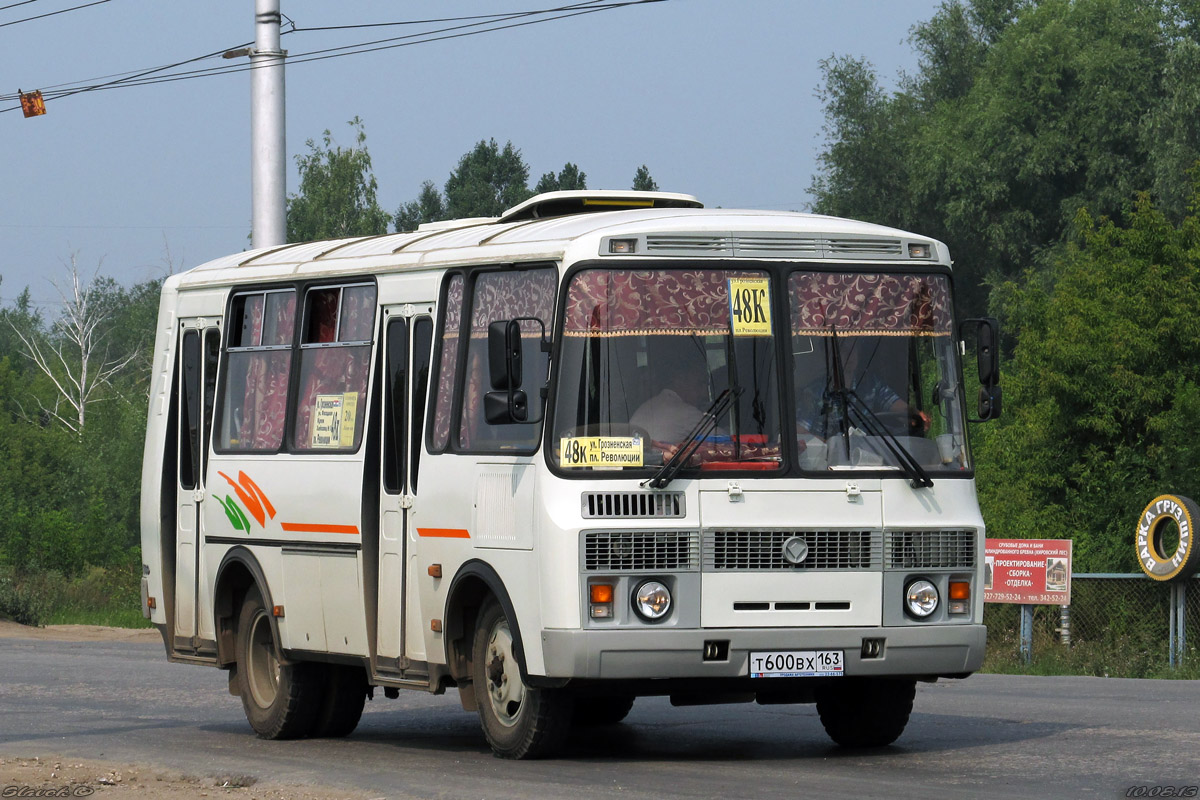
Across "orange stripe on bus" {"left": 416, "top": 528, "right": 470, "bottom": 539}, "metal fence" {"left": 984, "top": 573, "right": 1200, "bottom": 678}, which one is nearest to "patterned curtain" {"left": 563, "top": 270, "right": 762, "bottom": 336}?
"orange stripe on bus" {"left": 416, "top": 528, "right": 470, "bottom": 539}

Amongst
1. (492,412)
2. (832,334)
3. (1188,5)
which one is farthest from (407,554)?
(1188,5)

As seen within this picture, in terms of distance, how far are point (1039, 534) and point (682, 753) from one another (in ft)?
72.5

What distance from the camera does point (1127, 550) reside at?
32312 millimetres

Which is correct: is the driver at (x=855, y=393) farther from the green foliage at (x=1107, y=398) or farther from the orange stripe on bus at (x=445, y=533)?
Answer: the green foliage at (x=1107, y=398)

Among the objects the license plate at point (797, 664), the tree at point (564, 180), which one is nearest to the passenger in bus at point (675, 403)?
the license plate at point (797, 664)

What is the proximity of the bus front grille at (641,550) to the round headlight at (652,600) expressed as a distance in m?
0.10

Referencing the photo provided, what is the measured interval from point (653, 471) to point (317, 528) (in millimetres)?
3239

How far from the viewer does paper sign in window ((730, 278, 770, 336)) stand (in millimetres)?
11258

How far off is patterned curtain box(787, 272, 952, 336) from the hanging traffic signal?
22005mm

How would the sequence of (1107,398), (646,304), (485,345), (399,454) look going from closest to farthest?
1. (646,304)
2. (485,345)
3. (399,454)
4. (1107,398)

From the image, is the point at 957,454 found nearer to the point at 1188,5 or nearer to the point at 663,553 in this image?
the point at 663,553

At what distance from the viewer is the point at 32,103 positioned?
31.2m

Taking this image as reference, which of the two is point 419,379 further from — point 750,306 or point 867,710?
point 867,710

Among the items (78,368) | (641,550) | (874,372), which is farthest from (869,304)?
(78,368)
